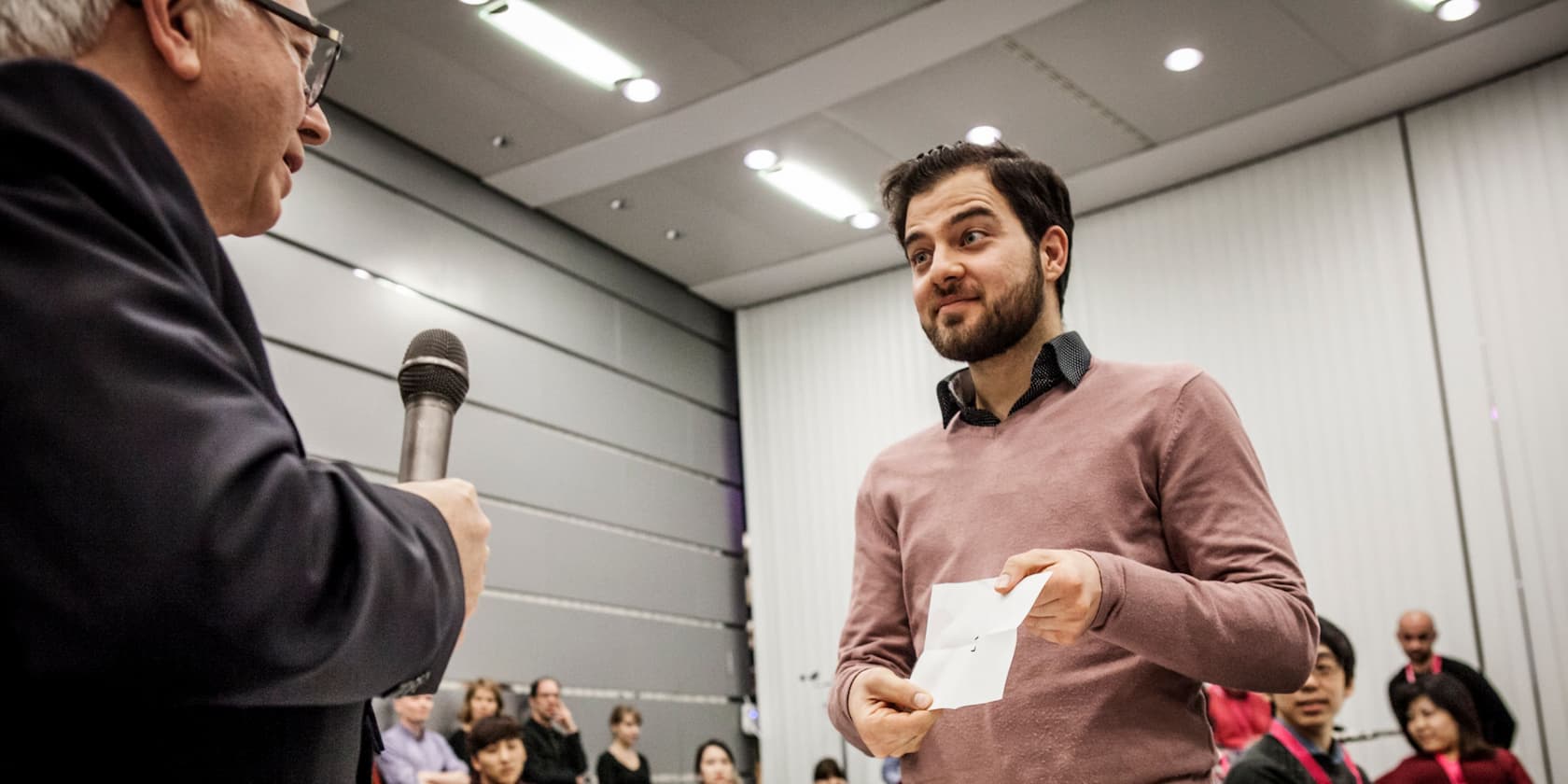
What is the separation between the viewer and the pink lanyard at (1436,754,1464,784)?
486 centimetres

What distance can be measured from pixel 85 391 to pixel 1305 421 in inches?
340

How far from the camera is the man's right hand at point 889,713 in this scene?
1462 mm

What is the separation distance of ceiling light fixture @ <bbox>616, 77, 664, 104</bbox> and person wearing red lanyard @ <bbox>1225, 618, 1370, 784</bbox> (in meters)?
5.07

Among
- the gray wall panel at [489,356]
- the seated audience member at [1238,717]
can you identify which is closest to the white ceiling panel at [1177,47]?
the seated audience member at [1238,717]

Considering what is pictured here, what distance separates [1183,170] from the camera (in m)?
9.08

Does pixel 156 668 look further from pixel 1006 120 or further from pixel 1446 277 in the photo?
pixel 1446 277

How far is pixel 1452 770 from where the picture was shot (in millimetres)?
4965

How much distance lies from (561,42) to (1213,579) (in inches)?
253

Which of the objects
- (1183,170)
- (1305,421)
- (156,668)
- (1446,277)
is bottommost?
(156,668)

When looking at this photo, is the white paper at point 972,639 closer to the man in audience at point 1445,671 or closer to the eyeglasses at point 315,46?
the eyeglasses at point 315,46

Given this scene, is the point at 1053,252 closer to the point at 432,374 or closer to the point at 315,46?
the point at 432,374

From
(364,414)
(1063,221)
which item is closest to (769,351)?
(364,414)

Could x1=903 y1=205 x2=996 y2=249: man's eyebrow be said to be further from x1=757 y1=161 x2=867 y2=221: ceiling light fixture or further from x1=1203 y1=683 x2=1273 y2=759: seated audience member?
x1=757 y1=161 x2=867 y2=221: ceiling light fixture

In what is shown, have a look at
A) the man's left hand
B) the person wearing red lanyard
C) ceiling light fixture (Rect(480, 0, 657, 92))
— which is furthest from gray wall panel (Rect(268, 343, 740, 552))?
the man's left hand
